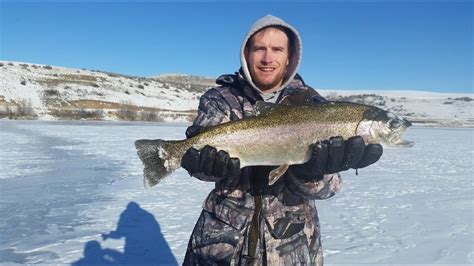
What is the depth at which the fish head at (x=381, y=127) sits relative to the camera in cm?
286

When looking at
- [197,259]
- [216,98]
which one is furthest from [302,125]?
[197,259]

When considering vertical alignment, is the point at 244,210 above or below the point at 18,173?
above

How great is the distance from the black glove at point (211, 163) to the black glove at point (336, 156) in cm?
43

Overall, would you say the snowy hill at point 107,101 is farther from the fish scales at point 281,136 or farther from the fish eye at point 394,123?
the fish eye at point 394,123

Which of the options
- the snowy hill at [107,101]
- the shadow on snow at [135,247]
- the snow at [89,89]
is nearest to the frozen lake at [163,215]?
the shadow on snow at [135,247]

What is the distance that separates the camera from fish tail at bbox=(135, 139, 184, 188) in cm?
282

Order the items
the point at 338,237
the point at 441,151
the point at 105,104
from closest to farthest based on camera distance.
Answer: the point at 338,237
the point at 441,151
the point at 105,104

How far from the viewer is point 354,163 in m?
2.66

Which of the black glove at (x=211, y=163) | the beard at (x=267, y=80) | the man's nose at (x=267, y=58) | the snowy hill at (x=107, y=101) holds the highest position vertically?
the snowy hill at (x=107, y=101)

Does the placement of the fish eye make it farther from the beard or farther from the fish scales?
the beard

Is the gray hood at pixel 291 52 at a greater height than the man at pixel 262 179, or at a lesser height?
greater

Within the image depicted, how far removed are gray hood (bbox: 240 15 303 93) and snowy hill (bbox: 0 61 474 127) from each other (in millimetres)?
31046

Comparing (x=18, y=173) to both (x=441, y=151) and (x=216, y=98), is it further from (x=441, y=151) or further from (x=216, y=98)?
(x=441, y=151)

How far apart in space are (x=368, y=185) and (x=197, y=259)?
6676 mm
